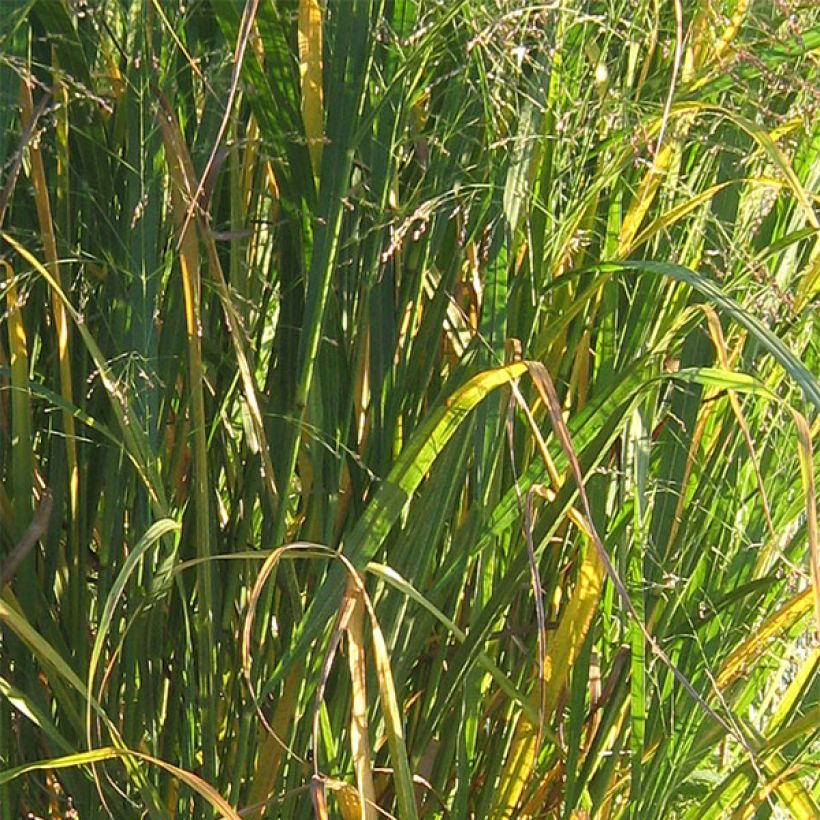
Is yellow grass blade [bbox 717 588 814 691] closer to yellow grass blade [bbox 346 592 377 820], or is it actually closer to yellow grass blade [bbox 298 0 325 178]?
yellow grass blade [bbox 346 592 377 820]

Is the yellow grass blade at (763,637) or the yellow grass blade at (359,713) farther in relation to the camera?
the yellow grass blade at (763,637)

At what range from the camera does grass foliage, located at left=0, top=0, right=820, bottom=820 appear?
1.78 ft

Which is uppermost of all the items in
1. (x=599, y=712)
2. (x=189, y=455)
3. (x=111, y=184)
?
(x=111, y=184)

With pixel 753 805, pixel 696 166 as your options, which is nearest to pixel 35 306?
pixel 696 166

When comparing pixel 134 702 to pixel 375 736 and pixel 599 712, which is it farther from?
pixel 599 712

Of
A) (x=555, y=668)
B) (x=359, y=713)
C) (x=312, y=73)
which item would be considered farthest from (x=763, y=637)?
(x=312, y=73)

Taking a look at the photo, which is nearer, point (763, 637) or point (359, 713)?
point (359, 713)

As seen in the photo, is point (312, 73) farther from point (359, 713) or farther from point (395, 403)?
point (359, 713)

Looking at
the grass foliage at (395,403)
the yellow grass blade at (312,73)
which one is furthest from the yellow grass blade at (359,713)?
the yellow grass blade at (312,73)

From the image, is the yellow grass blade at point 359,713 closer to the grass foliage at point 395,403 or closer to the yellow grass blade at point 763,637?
the grass foliage at point 395,403

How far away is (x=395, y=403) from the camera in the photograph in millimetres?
595

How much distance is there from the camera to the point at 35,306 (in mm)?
677

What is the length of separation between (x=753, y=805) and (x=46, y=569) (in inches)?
15.0

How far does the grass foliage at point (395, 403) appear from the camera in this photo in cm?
54
